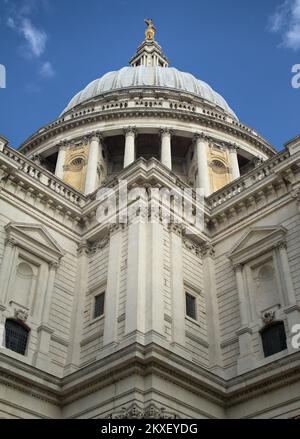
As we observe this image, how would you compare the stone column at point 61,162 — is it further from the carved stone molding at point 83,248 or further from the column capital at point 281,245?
the column capital at point 281,245

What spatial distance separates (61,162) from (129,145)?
16.7 ft

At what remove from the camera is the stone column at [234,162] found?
3853cm

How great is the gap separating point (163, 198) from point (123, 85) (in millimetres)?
26560

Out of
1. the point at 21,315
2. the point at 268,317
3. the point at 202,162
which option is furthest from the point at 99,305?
the point at 202,162

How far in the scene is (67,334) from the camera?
21.0 meters

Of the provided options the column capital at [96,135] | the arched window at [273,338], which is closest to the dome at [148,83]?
the column capital at [96,135]

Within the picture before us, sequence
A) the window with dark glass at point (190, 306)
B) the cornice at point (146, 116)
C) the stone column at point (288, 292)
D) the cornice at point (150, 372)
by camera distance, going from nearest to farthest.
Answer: the cornice at point (150, 372)
the stone column at point (288, 292)
the window with dark glass at point (190, 306)
the cornice at point (146, 116)

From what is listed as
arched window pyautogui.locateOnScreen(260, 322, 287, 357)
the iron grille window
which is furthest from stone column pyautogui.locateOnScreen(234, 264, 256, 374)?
the iron grille window

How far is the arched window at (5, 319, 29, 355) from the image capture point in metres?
19.2

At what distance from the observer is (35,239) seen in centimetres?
2212

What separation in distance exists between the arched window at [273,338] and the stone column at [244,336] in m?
0.50

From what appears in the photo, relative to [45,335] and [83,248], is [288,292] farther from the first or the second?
[83,248]
